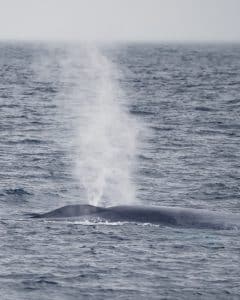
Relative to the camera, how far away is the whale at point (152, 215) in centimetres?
3397

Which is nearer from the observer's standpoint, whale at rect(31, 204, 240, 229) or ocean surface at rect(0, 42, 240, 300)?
ocean surface at rect(0, 42, 240, 300)

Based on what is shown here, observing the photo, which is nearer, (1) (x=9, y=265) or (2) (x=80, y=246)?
(1) (x=9, y=265)

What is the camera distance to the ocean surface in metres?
27.9

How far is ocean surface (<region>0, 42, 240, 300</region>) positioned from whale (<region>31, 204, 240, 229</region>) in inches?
19.0

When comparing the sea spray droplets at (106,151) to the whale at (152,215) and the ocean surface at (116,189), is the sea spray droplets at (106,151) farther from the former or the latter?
the whale at (152,215)

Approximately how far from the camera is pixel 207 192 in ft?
140

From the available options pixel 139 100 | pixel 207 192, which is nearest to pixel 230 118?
pixel 139 100

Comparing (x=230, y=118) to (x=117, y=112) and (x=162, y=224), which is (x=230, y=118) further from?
(x=162, y=224)

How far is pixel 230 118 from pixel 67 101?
20.7m

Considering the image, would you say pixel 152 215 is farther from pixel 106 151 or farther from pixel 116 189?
pixel 106 151

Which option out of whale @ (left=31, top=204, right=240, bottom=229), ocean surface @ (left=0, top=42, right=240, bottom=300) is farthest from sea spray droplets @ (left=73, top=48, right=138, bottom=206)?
whale @ (left=31, top=204, right=240, bottom=229)

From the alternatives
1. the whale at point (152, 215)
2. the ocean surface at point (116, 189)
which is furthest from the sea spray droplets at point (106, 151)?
the whale at point (152, 215)

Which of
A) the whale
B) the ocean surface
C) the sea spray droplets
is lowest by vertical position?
the sea spray droplets

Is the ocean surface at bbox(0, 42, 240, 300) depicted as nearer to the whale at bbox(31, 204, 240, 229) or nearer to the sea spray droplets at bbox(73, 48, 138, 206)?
the sea spray droplets at bbox(73, 48, 138, 206)
